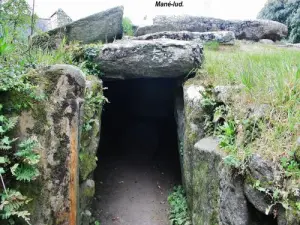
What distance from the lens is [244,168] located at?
2.58 m

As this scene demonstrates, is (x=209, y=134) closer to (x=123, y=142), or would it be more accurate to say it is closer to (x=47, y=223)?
(x=47, y=223)

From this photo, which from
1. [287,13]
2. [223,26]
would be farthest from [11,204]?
[287,13]

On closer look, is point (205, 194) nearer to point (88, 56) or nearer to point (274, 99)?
point (274, 99)

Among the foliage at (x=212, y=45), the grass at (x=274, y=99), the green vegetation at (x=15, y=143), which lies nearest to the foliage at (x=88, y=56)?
the green vegetation at (x=15, y=143)

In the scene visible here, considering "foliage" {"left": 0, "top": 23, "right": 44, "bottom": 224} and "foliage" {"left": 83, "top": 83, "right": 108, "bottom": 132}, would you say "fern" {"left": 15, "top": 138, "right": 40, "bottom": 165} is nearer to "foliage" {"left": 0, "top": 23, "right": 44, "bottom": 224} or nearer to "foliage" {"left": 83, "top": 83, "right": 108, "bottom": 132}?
"foliage" {"left": 0, "top": 23, "right": 44, "bottom": 224}

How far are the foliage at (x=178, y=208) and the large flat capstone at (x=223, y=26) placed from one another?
5.94m

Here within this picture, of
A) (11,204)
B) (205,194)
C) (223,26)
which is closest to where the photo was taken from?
(11,204)

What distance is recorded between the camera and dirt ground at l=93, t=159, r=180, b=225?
503 centimetres

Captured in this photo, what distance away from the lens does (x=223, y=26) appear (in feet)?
32.0

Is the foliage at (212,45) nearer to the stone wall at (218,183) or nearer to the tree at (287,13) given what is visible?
the stone wall at (218,183)

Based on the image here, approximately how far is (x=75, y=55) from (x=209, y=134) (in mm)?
3096

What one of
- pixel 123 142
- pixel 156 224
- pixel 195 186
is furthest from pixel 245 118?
pixel 123 142

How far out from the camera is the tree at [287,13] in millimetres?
11266

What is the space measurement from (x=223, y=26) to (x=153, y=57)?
19.0ft
